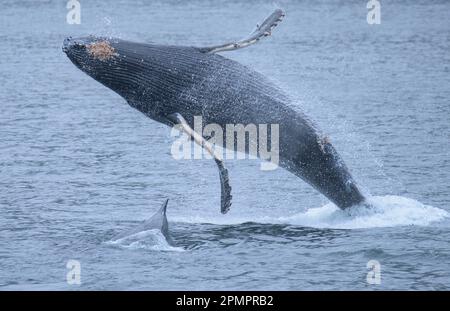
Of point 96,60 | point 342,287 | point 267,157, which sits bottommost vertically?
point 342,287

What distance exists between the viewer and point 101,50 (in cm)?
2058

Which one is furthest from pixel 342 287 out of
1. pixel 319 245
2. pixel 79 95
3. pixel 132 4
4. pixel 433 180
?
pixel 132 4

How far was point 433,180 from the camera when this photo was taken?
84.8 ft

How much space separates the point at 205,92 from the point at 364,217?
13.6 ft

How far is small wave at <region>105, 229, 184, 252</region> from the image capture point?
67.0ft

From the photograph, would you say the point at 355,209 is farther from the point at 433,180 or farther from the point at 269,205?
the point at 433,180

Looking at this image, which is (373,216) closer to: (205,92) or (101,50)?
(205,92)

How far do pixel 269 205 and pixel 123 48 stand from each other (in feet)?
17.9

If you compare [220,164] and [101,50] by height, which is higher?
[101,50]

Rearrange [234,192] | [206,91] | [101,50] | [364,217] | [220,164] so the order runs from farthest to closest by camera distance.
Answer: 1. [234,192]
2. [364,217]
3. [206,91]
4. [101,50]
5. [220,164]

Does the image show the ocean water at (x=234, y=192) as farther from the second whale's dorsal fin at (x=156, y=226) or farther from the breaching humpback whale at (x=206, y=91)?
the breaching humpback whale at (x=206, y=91)

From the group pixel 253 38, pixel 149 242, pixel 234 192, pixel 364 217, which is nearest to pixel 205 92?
pixel 253 38

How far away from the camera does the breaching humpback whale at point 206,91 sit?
20.7 metres

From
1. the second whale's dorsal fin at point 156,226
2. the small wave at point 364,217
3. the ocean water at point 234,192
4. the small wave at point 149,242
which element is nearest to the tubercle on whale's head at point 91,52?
the second whale's dorsal fin at point 156,226
